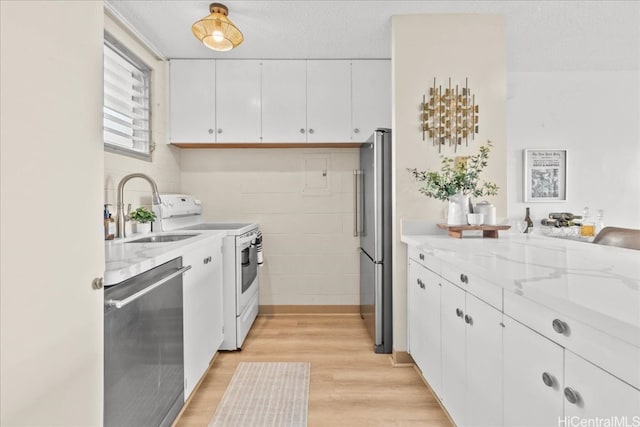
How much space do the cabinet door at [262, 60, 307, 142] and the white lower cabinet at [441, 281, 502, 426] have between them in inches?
81.8

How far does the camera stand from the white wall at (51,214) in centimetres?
73

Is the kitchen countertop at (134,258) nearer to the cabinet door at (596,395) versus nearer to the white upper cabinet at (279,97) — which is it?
the cabinet door at (596,395)

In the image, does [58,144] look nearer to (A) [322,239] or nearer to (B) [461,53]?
(B) [461,53]

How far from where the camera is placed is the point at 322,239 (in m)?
3.47

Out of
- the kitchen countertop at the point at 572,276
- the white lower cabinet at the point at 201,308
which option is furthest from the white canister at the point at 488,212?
the white lower cabinet at the point at 201,308

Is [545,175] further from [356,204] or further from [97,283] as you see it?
[97,283]

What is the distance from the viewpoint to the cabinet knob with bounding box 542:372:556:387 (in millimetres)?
881

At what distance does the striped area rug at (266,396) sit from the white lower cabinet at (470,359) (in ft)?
2.56

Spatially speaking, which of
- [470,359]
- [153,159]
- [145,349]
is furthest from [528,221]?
[153,159]

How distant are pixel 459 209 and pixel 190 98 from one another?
250 cm

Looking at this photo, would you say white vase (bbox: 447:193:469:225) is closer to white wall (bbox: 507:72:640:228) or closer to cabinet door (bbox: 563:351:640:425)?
cabinet door (bbox: 563:351:640:425)

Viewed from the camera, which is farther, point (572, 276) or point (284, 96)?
point (284, 96)

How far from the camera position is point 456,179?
86.7 inches

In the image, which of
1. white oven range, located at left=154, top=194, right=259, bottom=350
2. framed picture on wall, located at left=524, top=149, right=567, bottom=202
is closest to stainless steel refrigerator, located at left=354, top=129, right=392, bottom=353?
white oven range, located at left=154, top=194, right=259, bottom=350
